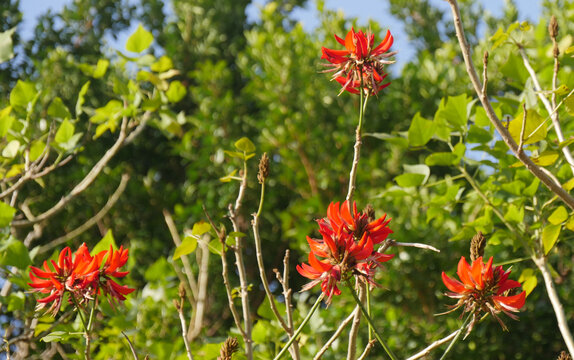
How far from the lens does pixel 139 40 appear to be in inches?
87.1

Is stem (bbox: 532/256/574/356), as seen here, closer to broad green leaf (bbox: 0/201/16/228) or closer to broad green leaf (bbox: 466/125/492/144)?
broad green leaf (bbox: 466/125/492/144)

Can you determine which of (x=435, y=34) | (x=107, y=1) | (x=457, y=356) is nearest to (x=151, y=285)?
(x=457, y=356)

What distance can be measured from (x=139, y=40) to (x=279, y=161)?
2746 mm

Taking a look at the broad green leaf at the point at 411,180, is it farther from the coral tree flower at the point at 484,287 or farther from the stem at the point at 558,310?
the coral tree flower at the point at 484,287

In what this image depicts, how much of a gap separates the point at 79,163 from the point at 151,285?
215 centimetres

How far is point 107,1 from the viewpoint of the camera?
20.4 feet

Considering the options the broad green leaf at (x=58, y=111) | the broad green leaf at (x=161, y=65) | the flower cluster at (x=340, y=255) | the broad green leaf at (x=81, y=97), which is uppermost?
the broad green leaf at (x=161, y=65)

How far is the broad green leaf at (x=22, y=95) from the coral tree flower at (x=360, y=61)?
1.15m

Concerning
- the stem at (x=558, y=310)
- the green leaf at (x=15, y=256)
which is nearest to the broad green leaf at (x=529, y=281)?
the stem at (x=558, y=310)

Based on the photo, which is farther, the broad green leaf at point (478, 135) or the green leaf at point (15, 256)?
the broad green leaf at point (478, 135)

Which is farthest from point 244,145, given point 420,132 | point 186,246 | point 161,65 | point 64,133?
point 161,65

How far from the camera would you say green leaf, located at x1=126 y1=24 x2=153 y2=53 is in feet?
7.23

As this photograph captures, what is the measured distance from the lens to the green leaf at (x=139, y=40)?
7.23 feet

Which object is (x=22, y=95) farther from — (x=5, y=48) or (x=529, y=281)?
(x=529, y=281)
